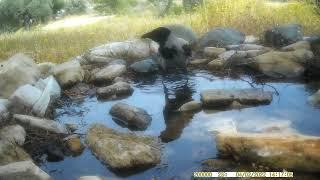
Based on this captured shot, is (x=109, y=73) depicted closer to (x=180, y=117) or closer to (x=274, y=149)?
(x=180, y=117)

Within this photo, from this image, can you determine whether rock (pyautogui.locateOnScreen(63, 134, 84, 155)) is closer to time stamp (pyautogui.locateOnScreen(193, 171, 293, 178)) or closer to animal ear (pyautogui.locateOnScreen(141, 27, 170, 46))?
time stamp (pyautogui.locateOnScreen(193, 171, 293, 178))

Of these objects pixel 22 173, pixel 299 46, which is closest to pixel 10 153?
pixel 22 173

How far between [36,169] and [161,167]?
106 cm

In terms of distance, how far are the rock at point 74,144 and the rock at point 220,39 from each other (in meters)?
3.77

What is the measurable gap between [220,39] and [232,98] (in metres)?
2.74

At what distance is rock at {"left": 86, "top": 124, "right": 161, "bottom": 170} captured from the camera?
387 cm

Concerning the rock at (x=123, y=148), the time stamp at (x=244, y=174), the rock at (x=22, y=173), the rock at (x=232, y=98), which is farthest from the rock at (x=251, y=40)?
the rock at (x=22, y=173)

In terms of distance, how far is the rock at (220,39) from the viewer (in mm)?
7609

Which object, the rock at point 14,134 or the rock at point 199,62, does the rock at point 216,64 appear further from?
the rock at point 14,134

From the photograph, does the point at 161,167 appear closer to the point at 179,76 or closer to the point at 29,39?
the point at 179,76

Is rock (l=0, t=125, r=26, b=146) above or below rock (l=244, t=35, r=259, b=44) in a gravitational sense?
above

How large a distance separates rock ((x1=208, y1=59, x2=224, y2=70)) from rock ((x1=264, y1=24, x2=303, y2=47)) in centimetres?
144

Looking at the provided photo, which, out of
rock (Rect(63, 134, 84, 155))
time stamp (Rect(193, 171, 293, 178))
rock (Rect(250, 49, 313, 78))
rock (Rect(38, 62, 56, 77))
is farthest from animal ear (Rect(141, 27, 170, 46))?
time stamp (Rect(193, 171, 293, 178))

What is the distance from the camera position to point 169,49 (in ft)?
22.1
